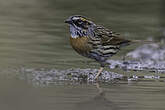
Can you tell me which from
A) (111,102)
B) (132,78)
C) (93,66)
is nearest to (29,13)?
(93,66)

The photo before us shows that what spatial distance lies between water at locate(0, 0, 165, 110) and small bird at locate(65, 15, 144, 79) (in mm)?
416

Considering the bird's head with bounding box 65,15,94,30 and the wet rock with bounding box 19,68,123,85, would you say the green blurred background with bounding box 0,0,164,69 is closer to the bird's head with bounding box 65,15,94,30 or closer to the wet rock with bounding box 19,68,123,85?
the wet rock with bounding box 19,68,123,85

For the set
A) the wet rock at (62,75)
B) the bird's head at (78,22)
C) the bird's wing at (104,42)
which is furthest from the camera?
the bird's wing at (104,42)

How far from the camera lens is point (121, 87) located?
24.9 ft

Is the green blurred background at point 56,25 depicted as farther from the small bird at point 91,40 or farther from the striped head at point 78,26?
the striped head at point 78,26

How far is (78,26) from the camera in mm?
8477

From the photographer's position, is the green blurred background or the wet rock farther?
the green blurred background

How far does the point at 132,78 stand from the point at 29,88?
73.4 inches

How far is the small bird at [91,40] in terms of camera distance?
8406 mm

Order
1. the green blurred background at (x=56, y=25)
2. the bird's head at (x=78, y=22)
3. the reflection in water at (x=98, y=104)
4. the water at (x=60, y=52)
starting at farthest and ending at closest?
the green blurred background at (x=56, y=25)
the bird's head at (x=78, y=22)
the water at (x=60, y=52)
the reflection in water at (x=98, y=104)

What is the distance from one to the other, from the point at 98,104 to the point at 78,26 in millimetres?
2199

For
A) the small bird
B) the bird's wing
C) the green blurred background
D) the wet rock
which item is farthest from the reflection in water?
the green blurred background

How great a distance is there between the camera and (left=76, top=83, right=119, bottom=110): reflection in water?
6.32 meters

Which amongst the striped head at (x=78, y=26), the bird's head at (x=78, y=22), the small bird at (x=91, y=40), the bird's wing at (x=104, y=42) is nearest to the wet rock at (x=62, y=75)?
the small bird at (x=91, y=40)
